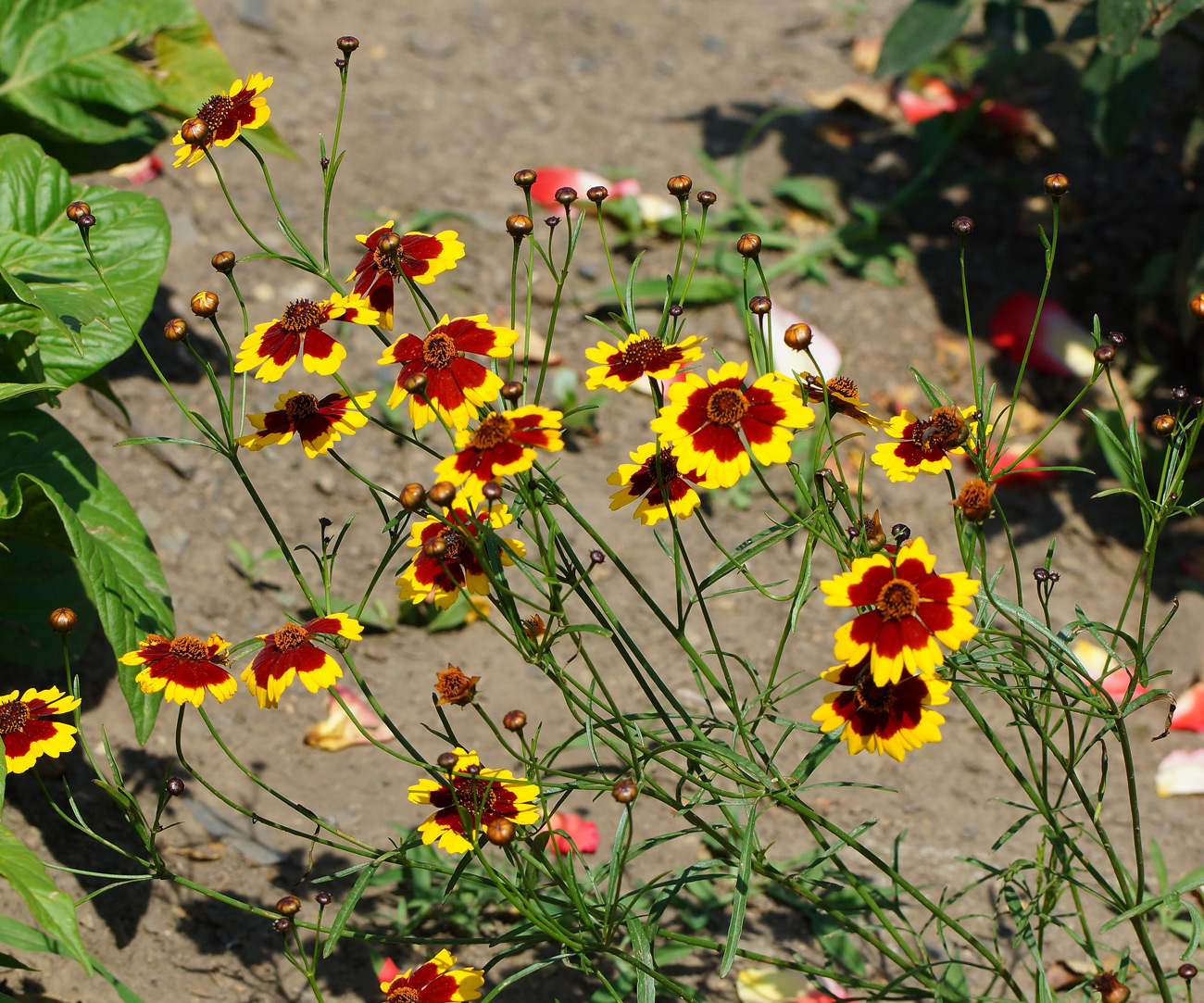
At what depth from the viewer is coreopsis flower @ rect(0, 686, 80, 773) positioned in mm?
1226

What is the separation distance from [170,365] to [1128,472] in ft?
6.46

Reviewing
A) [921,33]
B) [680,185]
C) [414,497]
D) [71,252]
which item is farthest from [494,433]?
[921,33]

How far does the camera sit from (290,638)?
3.89 feet

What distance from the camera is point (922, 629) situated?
986 mm

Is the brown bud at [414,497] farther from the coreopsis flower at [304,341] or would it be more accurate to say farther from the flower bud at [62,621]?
the flower bud at [62,621]

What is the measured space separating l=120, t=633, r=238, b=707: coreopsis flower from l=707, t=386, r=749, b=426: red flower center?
1.95 ft

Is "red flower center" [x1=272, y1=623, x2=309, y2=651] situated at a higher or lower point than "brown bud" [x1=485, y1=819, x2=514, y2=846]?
higher

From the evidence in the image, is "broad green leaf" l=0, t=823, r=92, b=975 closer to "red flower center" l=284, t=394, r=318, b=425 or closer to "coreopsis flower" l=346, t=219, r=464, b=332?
"red flower center" l=284, t=394, r=318, b=425

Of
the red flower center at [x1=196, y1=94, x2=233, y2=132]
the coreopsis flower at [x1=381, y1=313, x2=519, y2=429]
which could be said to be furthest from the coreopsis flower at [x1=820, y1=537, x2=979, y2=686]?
the red flower center at [x1=196, y1=94, x2=233, y2=132]

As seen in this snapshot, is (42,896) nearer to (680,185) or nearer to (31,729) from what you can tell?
(31,729)

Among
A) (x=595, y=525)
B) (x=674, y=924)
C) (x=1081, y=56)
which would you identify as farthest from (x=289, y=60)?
(x=674, y=924)

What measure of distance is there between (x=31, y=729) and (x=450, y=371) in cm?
65

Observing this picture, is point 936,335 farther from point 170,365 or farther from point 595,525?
point 170,365

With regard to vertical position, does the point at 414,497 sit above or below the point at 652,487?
below
